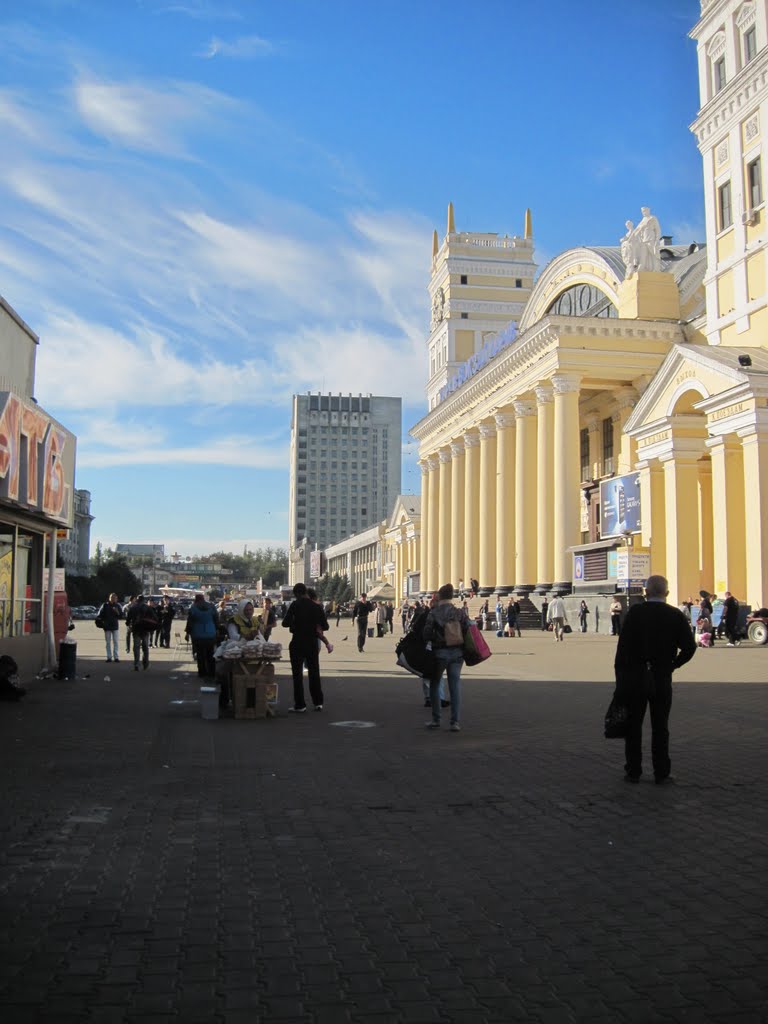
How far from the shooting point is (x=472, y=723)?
474 inches

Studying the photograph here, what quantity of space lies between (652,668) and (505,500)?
148 feet

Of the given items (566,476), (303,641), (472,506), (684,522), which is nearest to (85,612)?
(472,506)

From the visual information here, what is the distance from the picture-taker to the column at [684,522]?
113 ft

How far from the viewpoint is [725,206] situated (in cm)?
3644

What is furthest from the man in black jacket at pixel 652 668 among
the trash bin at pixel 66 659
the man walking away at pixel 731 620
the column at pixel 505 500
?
the column at pixel 505 500

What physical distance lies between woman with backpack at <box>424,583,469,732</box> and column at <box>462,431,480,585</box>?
46.6 metres

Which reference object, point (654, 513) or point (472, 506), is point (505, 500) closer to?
point (472, 506)

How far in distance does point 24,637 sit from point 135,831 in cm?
1270

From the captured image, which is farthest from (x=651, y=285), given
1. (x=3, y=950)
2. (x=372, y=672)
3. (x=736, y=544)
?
(x=3, y=950)

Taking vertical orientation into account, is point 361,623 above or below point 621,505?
below

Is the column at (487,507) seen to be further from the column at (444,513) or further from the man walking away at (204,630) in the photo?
the man walking away at (204,630)

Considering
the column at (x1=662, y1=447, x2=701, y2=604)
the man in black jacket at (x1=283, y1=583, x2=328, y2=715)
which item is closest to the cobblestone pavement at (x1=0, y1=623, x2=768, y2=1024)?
the man in black jacket at (x1=283, y1=583, x2=328, y2=715)

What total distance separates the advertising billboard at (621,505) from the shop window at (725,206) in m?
10.2

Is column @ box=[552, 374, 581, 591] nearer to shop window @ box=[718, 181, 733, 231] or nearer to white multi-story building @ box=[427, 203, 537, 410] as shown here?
shop window @ box=[718, 181, 733, 231]
